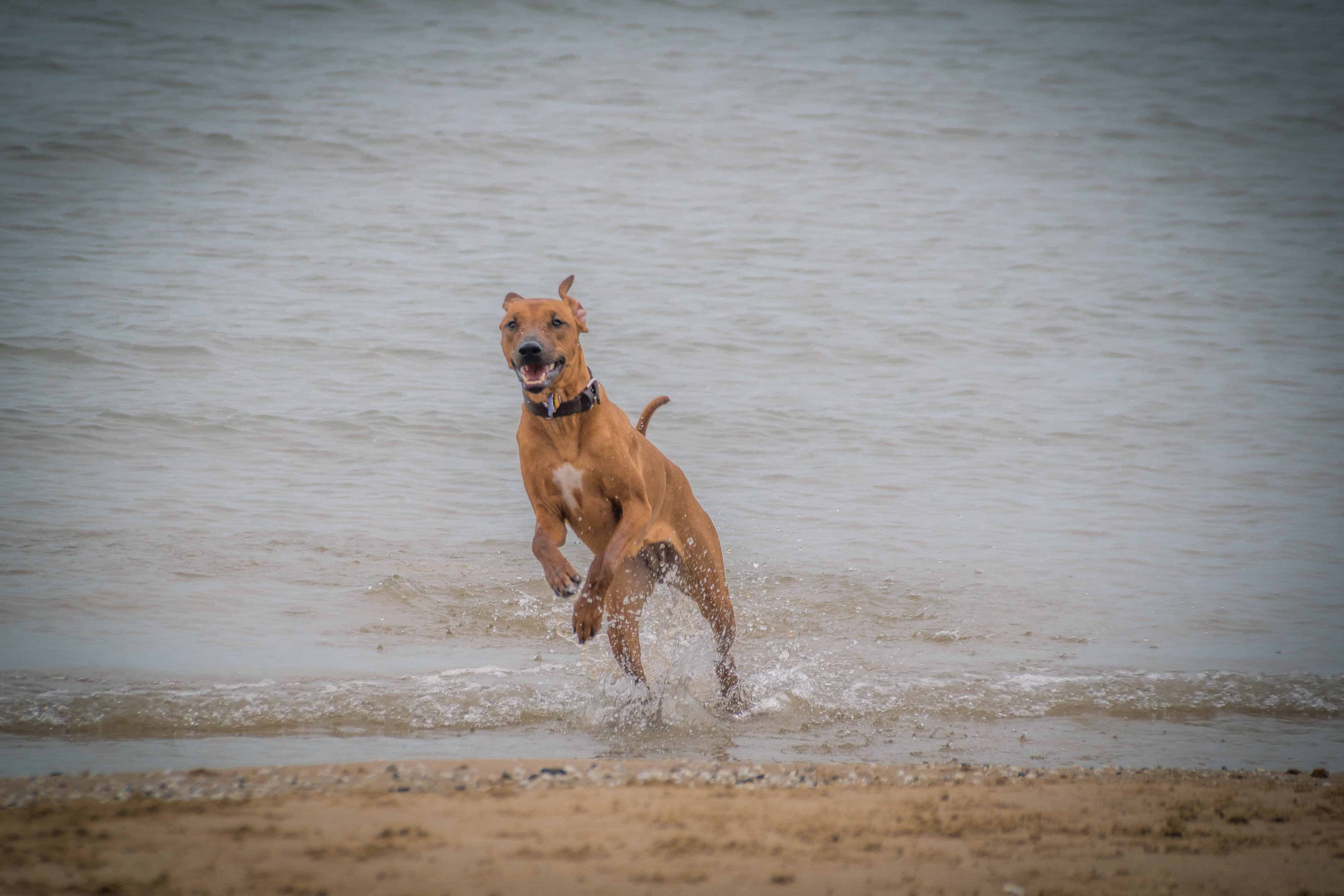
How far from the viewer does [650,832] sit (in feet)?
9.98

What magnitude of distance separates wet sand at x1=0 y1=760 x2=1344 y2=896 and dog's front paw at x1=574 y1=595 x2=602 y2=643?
27.5 inches

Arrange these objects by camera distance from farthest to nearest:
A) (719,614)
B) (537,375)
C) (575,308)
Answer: (719,614), (575,308), (537,375)

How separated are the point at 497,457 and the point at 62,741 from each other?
596 centimetres

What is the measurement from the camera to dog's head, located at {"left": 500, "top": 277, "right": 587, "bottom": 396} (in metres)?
4.30

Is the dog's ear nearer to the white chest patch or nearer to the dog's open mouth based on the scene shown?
the dog's open mouth

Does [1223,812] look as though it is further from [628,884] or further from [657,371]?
[657,371]

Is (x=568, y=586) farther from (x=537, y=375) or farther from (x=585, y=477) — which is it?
(x=537, y=375)

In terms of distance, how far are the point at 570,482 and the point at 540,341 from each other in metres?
0.62

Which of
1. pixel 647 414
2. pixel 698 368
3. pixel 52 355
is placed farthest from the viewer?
pixel 698 368

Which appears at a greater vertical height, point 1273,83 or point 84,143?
point 1273,83

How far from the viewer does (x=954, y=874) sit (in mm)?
2809

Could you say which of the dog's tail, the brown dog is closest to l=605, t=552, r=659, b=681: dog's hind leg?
the brown dog

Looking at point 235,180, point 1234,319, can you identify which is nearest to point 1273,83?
point 1234,319

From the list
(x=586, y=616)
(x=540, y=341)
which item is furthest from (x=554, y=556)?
(x=540, y=341)
